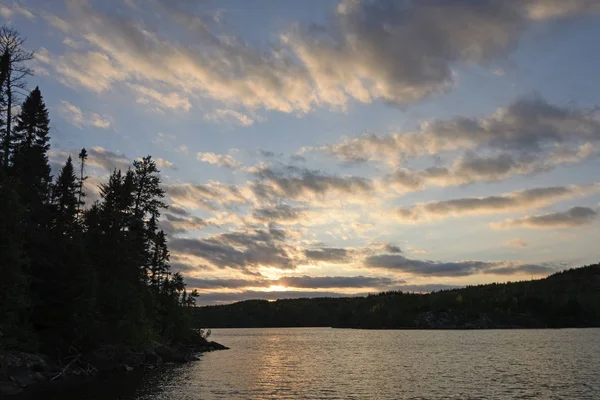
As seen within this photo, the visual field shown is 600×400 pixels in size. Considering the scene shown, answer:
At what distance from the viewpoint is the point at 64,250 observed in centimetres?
6397

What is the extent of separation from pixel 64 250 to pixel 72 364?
1524 centimetres

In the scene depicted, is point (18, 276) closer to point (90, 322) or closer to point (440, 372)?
Answer: point (90, 322)

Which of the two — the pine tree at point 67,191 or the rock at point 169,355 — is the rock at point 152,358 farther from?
the pine tree at point 67,191

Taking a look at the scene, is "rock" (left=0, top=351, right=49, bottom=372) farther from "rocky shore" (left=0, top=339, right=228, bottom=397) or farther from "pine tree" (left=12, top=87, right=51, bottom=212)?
"pine tree" (left=12, top=87, right=51, bottom=212)

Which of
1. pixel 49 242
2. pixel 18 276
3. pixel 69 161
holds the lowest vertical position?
pixel 18 276

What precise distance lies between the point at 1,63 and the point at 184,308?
219ft

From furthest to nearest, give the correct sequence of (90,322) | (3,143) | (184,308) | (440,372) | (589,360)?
(184,308) < (589,360) < (440,372) < (90,322) < (3,143)

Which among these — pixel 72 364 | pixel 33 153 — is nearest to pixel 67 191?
pixel 33 153

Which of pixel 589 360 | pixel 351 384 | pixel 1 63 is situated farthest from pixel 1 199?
pixel 589 360

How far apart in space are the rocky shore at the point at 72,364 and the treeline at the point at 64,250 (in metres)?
1.43

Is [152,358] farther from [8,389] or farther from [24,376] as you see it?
[8,389]

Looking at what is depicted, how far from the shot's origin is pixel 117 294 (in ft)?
235

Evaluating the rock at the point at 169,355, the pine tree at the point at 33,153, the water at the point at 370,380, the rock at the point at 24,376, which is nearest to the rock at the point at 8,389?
the rock at the point at 24,376

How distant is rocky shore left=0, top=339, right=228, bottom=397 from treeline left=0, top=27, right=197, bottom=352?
1.43 m
